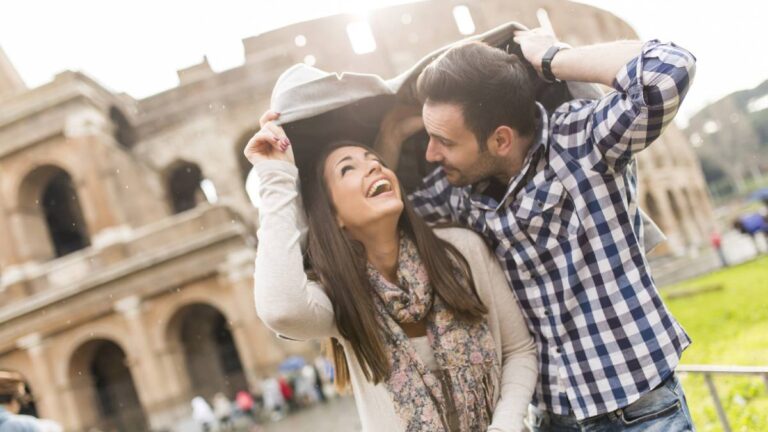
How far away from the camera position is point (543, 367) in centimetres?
186

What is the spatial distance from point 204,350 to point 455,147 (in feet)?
53.9

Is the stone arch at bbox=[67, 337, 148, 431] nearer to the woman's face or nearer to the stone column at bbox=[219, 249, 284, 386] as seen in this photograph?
the stone column at bbox=[219, 249, 284, 386]

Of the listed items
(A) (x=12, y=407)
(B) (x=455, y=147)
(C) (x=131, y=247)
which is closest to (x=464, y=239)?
(B) (x=455, y=147)

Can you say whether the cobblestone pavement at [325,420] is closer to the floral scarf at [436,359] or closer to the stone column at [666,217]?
the floral scarf at [436,359]

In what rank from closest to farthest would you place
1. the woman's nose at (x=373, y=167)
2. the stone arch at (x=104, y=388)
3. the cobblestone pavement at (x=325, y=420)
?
1. the woman's nose at (x=373, y=167)
2. the cobblestone pavement at (x=325, y=420)
3. the stone arch at (x=104, y=388)

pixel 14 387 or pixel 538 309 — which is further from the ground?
pixel 14 387

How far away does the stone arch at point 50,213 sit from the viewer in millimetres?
15773

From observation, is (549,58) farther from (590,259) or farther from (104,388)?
(104,388)

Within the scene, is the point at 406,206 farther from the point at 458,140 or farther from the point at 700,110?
the point at 700,110

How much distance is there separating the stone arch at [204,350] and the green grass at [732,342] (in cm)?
1167

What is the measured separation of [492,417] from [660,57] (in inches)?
46.7

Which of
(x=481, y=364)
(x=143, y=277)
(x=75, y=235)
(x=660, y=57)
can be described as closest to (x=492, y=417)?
(x=481, y=364)

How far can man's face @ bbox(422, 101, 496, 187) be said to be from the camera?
1822mm

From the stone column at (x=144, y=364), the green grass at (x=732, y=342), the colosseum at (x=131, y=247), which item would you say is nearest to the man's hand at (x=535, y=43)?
the green grass at (x=732, y=342)
